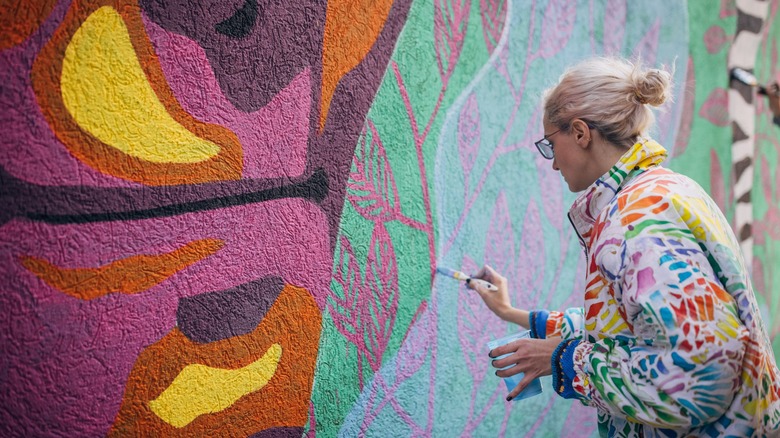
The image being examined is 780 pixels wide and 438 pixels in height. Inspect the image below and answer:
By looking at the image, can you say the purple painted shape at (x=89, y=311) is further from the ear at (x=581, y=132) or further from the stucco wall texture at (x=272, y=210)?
the ear at (x=581, y=132)

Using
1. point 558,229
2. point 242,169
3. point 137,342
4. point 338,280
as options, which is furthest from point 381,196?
point 558,229

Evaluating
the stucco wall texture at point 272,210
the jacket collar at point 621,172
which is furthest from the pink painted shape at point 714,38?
the jacket collar at point 621,172

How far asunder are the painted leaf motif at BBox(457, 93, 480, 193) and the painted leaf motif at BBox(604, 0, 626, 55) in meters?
1.03

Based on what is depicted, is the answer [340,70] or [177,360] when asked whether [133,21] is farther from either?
[177,360]

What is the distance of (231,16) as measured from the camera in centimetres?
165

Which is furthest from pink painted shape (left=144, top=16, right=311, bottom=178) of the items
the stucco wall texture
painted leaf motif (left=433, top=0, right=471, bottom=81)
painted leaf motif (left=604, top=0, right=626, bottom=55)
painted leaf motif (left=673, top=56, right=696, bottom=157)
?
painted leaf motif (left=673, top=56, right=696, bottom=157)

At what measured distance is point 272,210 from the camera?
1806 mm

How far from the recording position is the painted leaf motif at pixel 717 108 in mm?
3945

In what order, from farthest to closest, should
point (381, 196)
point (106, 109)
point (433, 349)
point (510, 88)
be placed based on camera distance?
point (510, 88)
point (433, 349)
point (381, 196)
point (106, 109)

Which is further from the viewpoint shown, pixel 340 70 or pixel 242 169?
pixel 340 70

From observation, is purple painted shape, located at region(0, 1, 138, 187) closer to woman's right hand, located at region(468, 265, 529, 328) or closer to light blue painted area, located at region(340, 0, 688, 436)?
light blue painted area, located at region(340, 0, 688, 436)

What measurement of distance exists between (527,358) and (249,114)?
97cm

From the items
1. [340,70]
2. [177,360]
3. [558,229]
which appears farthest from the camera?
[558,229]

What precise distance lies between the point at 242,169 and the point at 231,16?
39cm
